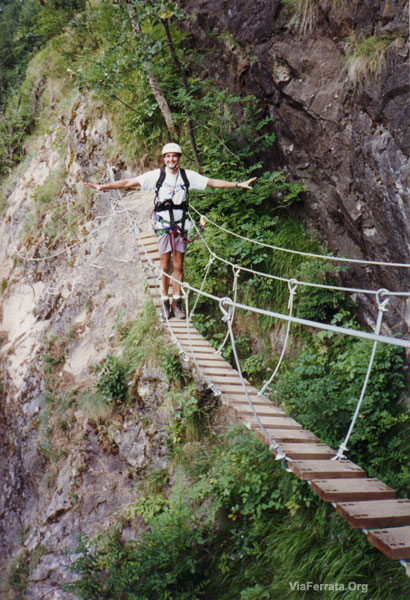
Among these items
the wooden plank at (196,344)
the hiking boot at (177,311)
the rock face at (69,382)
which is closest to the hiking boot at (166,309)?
the hiking boot at (177,311)

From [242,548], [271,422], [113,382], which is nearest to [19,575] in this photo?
[113,382]

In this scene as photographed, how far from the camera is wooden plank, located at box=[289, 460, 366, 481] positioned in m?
2.62

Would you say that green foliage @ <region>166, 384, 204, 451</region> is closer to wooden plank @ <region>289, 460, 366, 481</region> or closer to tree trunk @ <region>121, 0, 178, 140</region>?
wooden plank @ <region>289, 460, 366, 481</region>

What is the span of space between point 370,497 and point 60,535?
419cm

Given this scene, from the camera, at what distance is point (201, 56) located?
609 cm

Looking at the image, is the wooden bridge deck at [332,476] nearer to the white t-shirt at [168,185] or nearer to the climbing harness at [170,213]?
the climbing harness at [170,213]

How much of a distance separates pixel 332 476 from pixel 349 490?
0.57 ft

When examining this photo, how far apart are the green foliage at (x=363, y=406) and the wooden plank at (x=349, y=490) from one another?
674mm

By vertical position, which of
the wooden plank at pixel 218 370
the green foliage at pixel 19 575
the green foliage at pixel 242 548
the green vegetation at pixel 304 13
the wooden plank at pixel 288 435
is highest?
the green vegetation at pixel 304 13

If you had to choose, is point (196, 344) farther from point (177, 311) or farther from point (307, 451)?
point (307, 451)

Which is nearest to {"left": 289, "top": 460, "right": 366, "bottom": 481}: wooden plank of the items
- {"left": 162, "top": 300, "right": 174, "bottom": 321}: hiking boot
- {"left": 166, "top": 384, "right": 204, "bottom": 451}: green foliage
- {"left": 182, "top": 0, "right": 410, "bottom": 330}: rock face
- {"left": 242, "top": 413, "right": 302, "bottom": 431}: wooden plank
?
{"left": 242, "top": 413, "right": 302, "bottom": 431}: wooden plank

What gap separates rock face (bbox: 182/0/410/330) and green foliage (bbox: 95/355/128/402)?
8.98 feet

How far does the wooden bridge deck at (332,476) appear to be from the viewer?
89.8 inches

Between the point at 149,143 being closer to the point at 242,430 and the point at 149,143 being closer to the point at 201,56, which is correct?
the point at 201,56
